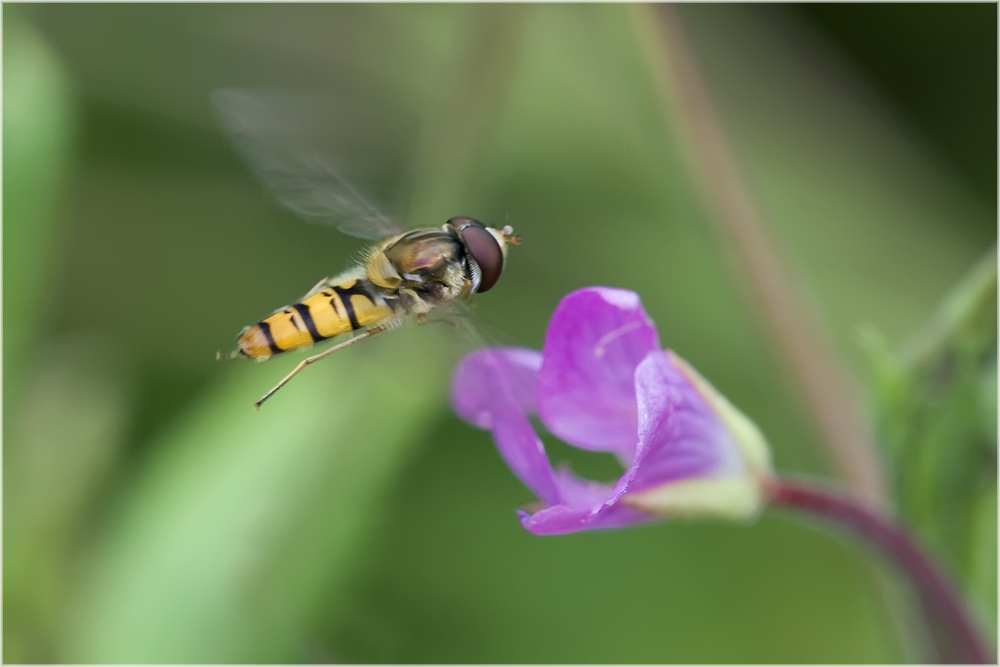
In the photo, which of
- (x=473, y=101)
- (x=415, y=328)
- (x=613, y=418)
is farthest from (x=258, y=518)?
(x=613, y=418)

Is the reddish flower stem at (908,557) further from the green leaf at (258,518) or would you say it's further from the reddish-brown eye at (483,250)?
the green leaf at (258,518)

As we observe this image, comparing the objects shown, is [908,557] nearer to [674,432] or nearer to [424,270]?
[674,432]

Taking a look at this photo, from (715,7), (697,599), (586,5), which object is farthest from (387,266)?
(715,7)

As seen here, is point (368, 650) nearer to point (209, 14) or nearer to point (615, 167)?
point (615, 167)

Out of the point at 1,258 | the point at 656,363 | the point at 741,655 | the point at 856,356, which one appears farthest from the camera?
the point at 856,356

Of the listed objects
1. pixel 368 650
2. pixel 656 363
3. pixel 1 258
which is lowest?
pixel 368 650

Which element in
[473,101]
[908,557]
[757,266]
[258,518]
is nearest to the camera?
[908,557]

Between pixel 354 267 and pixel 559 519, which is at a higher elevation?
pixel 354 267
